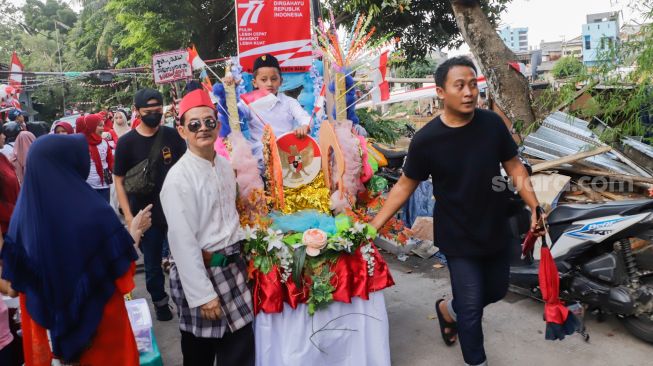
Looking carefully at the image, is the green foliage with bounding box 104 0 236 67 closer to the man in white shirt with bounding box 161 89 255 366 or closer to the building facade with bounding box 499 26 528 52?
the building facade with bounding box 499 26 528 52

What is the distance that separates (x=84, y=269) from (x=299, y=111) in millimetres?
1892

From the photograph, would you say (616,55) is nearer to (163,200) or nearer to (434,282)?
(434,282)

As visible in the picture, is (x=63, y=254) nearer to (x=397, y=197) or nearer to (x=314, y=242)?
(x=314, y=242)

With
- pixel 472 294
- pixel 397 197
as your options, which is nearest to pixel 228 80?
pixel 397 197

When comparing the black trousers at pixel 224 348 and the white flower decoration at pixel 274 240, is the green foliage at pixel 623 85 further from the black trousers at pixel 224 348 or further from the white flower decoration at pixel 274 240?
the black trousers at pixel 224 348

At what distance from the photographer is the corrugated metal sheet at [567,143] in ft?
19.0

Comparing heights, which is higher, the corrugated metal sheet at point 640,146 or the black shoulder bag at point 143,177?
the black shoulder bag at point 143,177

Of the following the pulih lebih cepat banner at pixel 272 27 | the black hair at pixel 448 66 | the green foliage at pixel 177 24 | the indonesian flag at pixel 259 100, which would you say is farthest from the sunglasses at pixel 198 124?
the green foliage at pixel 177 24

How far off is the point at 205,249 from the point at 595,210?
8.75 ft

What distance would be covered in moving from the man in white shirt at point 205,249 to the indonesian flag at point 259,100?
84cm

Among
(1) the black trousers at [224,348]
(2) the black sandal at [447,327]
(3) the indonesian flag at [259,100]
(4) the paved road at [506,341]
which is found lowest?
(4) the paved road at [506,341]

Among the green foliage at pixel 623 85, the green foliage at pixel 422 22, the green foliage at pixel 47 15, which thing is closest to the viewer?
the green foliage at pixel 623 85

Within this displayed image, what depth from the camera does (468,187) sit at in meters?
2.73

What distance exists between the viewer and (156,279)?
4.12 m
